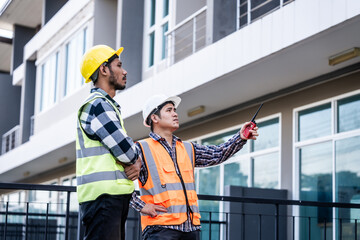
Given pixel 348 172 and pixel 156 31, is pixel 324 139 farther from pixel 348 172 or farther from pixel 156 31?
pixel 156 31

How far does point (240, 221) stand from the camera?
10461 mm

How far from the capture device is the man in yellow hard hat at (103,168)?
3738 millimetres

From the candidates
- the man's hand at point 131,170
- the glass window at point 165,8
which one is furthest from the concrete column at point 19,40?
the man's hand at point 131,170

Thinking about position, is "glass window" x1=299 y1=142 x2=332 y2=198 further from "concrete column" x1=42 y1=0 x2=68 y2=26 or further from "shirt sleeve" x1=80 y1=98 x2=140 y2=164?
"concrete column" x1=42 y1=0 x2=68 y2=26

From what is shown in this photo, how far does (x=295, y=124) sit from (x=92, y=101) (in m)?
7.72

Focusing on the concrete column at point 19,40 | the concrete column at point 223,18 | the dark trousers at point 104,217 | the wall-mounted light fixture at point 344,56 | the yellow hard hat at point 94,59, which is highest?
the concrete column at point 19,40

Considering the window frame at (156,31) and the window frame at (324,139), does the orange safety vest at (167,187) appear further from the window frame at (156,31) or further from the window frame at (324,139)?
the window frame at (156,31)

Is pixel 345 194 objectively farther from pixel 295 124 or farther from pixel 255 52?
pixel 255 52

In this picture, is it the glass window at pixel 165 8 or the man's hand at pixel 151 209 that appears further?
the glass window at pixel 165 8

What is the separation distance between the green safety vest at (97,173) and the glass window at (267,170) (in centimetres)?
803

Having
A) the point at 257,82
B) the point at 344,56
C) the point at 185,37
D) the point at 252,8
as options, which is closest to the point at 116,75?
the point at 344,56

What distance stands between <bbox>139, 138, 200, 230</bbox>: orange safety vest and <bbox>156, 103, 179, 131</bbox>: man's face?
0.58 feet

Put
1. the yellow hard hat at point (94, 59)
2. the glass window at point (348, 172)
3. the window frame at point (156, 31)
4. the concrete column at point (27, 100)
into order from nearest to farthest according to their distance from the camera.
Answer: the yellow hard hat at point (94, 59), the glass window at point (348, 172), the window frame at point (156, 31), the concrete column at point (27, 100)

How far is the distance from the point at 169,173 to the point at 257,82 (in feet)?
21.4
